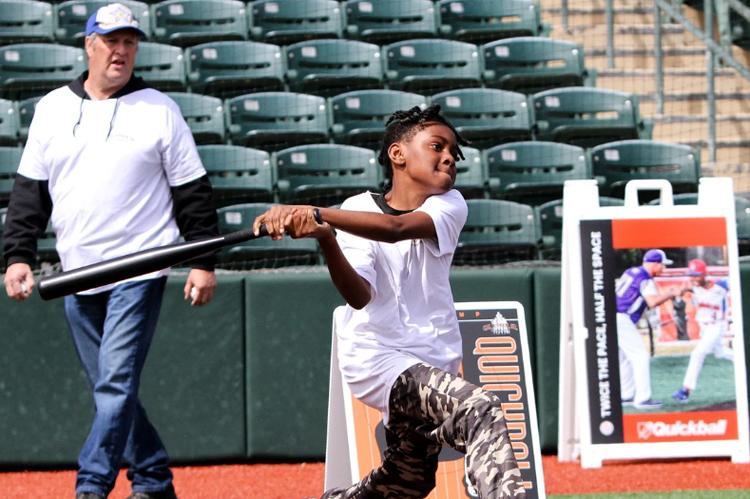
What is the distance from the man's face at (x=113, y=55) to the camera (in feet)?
14.9

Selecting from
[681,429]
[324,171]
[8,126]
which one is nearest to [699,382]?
[681,429]

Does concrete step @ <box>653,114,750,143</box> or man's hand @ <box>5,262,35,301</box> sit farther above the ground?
man's hand @ <box>5,262,35,301</box>

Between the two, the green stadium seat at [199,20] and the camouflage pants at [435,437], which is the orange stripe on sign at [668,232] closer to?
the camouflage pants at [435,437]

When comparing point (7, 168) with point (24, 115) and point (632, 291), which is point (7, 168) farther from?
point (632, 291)

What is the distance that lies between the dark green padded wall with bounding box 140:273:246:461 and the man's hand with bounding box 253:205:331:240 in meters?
3.12

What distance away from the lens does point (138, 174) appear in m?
4.57

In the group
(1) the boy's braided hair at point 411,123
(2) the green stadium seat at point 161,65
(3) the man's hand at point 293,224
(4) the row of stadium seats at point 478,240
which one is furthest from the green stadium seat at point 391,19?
(3) the man's hand at point 293,224

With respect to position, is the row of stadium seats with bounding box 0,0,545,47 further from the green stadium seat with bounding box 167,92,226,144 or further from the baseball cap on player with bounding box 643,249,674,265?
the baseball cap on player with bounding box 643,249,674,265

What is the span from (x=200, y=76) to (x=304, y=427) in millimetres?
3878

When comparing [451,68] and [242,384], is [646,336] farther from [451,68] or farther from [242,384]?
[451,68]

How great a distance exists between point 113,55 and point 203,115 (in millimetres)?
3976

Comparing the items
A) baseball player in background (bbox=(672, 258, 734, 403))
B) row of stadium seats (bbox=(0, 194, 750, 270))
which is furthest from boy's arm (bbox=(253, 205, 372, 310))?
row of stadium seats (bbox=(0, 194, 750, 270))

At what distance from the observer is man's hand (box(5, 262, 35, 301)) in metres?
4.50

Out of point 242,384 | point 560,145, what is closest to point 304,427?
point 242,384
